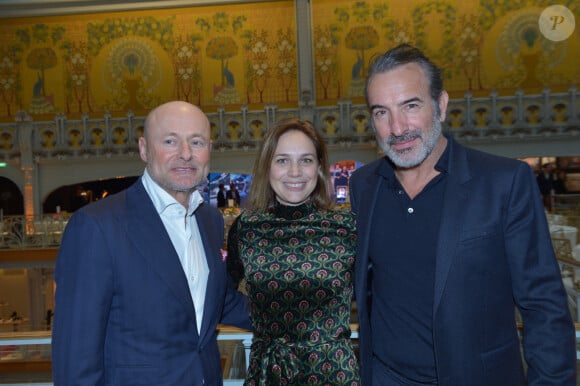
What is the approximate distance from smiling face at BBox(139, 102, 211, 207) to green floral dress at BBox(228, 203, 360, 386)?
1.34 ft

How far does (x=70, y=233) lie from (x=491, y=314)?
145 centimetres

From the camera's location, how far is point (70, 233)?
157cm

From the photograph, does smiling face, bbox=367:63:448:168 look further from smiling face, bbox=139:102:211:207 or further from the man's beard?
smiling face, bbox=139:102:211:207

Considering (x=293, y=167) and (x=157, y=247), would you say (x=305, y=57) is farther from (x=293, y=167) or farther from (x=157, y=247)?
(x=157, y=247)


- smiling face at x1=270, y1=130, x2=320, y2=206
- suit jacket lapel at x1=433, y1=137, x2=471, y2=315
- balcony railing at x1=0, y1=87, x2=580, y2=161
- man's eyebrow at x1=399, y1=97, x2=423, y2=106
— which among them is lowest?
suit jacket lapel at x1=433, y1=137, x2=471, y2=315

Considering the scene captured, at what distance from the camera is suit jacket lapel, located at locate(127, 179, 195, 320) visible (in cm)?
165

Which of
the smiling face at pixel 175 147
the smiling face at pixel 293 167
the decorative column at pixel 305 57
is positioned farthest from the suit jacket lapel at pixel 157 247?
the decorative column at pixel 305 57

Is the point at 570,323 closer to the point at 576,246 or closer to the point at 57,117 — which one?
the point at 576,246

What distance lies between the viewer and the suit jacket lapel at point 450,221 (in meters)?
1.61

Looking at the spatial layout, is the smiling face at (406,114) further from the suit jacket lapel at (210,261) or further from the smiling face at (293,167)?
the suit jacket lapel at (210,261)

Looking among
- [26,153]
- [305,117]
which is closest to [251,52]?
[305,117]

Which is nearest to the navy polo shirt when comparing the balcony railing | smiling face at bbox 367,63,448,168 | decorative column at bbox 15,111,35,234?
smiling face at bbox 367,63,448,168

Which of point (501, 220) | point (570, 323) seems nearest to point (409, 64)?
point (501, 220)

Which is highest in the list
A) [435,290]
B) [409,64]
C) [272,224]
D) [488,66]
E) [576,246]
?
[488,66]
